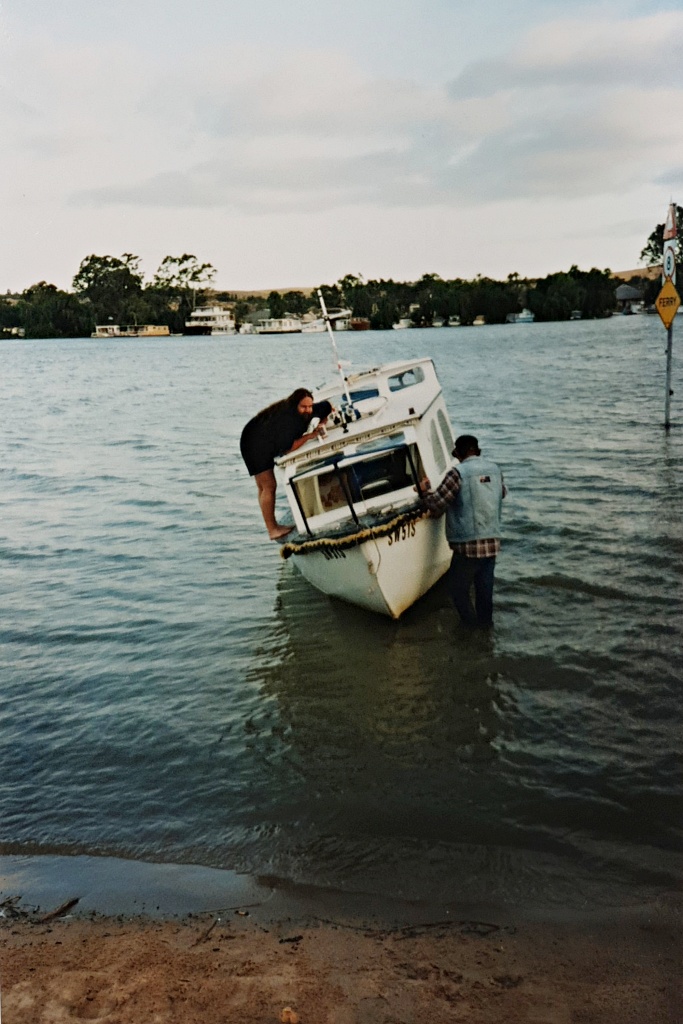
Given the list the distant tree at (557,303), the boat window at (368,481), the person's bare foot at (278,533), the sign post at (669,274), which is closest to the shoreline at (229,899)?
the boat window at (368,481)

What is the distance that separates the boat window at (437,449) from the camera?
13.1 meters

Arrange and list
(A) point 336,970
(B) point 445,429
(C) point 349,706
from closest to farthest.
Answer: (A) point 336,970
(C) point 349,706
(B) point 445,429

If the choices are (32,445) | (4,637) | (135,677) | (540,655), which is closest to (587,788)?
(540,655)

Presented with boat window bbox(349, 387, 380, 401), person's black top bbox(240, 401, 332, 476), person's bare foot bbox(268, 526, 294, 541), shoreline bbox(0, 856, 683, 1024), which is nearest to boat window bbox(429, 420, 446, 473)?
person's black top bbox(240, 401, 332, 476)

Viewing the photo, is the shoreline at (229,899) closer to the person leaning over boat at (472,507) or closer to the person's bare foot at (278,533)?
the person leaning over boat at (472,507)

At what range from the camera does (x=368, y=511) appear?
11.9 meters

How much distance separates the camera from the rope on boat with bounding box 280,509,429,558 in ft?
35.7

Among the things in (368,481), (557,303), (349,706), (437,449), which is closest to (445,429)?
(437,449)

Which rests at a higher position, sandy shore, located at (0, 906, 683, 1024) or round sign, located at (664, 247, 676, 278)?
round sign, located at (664, 247, 676, 278)

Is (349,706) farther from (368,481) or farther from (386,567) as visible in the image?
(368,481)

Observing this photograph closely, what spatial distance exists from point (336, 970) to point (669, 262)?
2046 cm

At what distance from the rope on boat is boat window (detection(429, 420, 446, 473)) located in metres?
1.77

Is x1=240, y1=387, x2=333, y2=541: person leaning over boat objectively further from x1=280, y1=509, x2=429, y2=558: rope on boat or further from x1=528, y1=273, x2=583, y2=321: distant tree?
x1=528, y1=273, x2=583, y2=321: distant tree

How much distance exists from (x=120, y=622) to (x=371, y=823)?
270 inches
